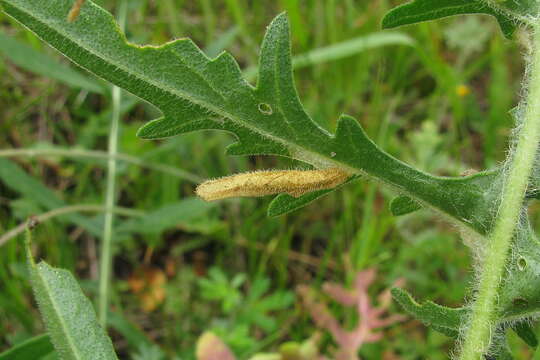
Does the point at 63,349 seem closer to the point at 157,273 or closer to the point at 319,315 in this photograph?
the point at 319,315

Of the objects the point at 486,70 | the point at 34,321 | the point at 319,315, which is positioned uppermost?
the point at 486,70

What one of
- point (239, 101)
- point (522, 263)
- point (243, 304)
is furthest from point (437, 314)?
point (243, 304)

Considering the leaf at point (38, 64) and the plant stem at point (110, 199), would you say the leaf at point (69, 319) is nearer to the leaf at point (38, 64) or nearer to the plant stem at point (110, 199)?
the plant stem at point (110, 199)

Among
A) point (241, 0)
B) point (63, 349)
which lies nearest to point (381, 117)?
point (241, 0)

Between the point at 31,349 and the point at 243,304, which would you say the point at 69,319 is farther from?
the point at 243,304

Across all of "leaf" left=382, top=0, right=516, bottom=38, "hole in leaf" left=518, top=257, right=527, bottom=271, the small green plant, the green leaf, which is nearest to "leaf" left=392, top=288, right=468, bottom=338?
"hole in leaf" left=518, top=257, right=527, bottom=271
